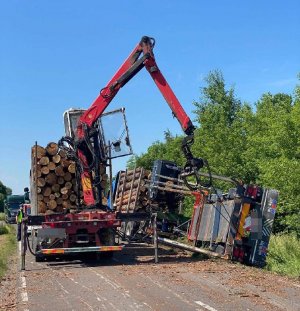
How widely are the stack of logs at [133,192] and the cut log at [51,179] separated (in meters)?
5.50

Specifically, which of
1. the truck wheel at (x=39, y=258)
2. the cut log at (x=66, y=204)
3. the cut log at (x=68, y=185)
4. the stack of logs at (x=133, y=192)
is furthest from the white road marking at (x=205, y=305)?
the stack of logs at (x=133, y=192)

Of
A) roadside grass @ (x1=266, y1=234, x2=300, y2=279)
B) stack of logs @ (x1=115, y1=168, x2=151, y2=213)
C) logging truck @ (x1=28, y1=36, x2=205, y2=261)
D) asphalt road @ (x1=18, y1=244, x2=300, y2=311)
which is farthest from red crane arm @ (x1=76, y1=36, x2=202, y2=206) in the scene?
stack of logs @ (x1=115, y1=168, x2=151, y2=213)

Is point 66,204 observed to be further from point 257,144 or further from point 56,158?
point 257,144

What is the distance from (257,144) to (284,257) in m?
13.1

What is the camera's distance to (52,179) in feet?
51.4

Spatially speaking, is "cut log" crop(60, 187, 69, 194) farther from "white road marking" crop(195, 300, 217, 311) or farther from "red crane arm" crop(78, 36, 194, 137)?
"white road marking" crop(195, 300, 217, 311)

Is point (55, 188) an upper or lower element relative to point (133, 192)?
lower

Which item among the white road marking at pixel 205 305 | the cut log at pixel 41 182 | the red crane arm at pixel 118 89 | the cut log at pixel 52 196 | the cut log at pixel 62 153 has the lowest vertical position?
the white road marking at pixel 205 305

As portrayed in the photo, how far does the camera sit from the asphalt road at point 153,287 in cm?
810

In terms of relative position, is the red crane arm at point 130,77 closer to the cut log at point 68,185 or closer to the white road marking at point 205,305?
the cut log at point 68,185

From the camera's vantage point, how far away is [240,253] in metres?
13.4

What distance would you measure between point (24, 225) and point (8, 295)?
416 cm

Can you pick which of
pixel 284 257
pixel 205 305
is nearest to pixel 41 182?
pixel 284 257

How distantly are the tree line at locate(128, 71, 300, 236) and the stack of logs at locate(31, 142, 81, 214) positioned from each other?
26.6 ft
